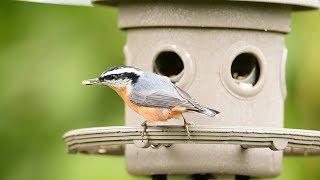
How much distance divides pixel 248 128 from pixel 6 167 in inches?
93.6

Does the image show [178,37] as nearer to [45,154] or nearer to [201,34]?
[201,34]

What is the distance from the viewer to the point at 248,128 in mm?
9914

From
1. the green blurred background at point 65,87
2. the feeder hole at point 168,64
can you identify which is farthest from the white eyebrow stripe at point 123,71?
the green blurred background at point 65,87

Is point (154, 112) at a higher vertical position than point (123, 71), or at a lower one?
lower

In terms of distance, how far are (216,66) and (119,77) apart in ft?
2.51

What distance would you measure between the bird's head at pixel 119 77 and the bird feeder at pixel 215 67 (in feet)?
1.53

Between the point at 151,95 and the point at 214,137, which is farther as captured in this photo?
the point at 151,95

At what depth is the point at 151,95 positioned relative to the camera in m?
9.94

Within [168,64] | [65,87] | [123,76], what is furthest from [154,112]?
[65,87]

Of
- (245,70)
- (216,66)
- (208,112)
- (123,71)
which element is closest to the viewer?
(208,112)

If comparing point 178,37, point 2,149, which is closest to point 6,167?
point 2,149

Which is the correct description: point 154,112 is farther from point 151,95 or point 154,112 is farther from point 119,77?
point 119,77

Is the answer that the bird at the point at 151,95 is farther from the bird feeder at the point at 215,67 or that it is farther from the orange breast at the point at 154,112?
the bird feeder at the point at 215,67

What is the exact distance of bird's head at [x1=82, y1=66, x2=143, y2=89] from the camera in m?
10.0
